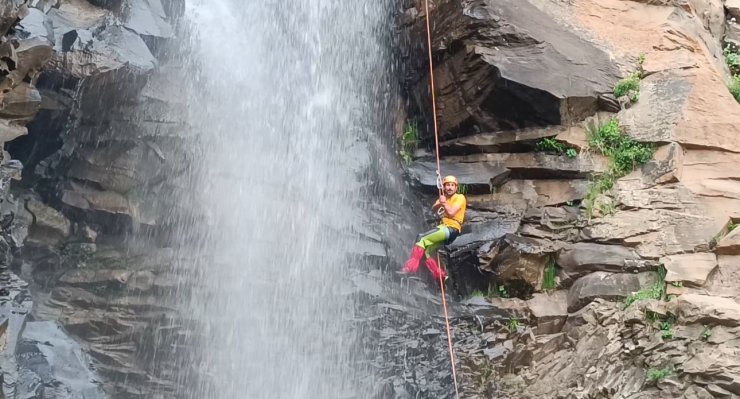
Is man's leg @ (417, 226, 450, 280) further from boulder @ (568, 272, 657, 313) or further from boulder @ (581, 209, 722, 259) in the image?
boulder @ (581, 209, 722, 259)

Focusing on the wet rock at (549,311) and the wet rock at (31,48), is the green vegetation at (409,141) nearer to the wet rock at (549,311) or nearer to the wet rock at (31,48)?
the wet rock at (549,311)

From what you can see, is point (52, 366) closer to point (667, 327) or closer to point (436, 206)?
point (436, 206)

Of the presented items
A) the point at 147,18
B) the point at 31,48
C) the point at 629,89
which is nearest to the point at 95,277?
the point at 31,48

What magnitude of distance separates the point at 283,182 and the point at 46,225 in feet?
9.38

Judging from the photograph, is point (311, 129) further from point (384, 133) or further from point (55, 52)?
point (55, 52)

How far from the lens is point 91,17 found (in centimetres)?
738

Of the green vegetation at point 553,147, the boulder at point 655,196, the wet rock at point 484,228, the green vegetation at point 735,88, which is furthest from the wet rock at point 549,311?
the green vegetation at point 735,88

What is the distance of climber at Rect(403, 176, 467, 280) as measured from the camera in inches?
293

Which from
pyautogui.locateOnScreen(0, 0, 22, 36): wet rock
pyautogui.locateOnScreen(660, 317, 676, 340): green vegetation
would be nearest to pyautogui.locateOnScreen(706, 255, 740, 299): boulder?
pyautogui.locateOnScreen(660, 317, 676, 340): green vegetation

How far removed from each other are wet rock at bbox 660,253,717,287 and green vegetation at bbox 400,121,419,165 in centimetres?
376

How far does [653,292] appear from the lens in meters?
6.64

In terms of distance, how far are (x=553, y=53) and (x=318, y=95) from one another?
340cm

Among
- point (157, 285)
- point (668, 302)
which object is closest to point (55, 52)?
point (157, 285)

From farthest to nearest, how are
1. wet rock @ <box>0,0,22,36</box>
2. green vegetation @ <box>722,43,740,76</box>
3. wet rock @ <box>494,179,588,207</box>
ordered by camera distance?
green vegetation @ <box>722,43,740,76</box> < wet rock @ <box>494,179,588,207</box> < wet rock @ <box>0,0,22,36</box>
